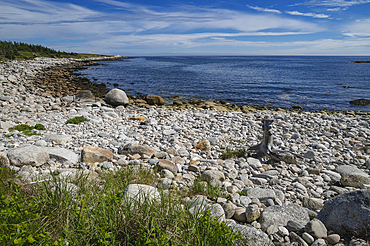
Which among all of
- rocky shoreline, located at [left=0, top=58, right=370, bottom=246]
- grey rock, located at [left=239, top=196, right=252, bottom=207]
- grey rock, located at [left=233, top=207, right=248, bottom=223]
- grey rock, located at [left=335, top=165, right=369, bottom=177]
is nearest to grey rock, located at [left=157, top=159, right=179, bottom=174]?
rocky shoreline, located at [left=0, top=58, right=370, bottom=246]

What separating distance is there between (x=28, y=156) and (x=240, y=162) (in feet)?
19.9

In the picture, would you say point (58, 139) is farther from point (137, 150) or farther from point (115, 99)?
point (115, 99)

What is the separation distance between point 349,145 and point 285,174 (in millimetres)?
4372

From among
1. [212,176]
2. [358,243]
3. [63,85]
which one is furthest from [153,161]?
[63,85]

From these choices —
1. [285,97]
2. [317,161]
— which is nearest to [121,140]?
[317,161]

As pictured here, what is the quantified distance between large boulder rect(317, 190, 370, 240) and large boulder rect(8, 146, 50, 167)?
6544 mm

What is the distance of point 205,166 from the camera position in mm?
6371

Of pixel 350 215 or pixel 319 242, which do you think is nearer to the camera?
pixel 319 242

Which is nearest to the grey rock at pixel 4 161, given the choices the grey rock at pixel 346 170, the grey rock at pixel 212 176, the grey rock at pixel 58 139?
the grey rock at pixel 58 139

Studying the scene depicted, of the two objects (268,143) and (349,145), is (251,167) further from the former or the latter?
A: (349,145)

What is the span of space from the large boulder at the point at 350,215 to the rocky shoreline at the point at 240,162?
0.04 ft

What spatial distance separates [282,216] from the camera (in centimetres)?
373

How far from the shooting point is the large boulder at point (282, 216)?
11.8 ft

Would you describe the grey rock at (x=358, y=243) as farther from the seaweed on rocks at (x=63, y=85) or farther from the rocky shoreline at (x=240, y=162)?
the seaweed on rocks at (x=63, y=85)
